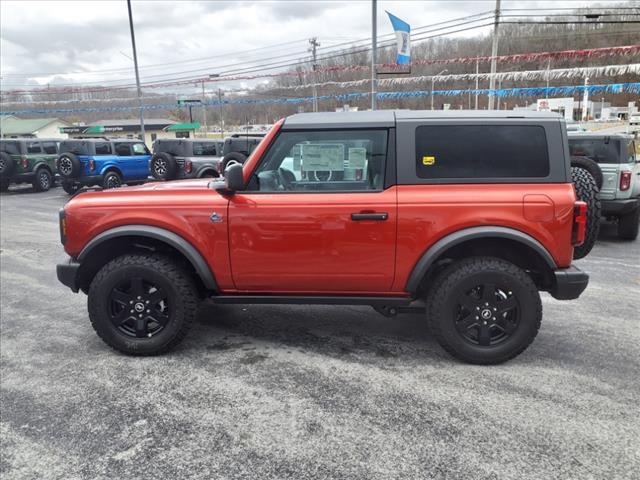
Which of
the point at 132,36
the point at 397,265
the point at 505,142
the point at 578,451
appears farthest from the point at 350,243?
the point at 132,36

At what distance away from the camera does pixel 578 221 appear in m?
3.41

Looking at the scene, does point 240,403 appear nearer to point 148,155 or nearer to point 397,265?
point 397,265

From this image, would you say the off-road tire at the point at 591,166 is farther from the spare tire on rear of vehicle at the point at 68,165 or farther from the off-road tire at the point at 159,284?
the spare tire on rear of vehicle at the point at 68,165

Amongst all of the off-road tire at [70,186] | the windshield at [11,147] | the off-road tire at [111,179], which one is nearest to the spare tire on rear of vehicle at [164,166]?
the off-road tire at [111,179]

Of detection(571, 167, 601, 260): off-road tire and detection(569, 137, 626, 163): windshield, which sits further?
detection(569, 137, 626, 163): windshield

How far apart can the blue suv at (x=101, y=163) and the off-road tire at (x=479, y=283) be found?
45.6ft

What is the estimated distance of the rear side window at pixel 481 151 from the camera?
3.47m

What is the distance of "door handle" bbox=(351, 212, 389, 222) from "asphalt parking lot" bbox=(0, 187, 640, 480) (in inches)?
42.7

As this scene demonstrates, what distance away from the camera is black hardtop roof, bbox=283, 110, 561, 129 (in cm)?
357

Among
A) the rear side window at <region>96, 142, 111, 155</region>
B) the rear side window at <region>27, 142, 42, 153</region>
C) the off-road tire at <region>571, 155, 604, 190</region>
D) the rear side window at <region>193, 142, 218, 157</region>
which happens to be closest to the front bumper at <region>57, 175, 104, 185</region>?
the rear side window at <region>96, 142, 111, 155</region>

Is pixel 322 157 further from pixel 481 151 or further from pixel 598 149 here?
pixel 598 149

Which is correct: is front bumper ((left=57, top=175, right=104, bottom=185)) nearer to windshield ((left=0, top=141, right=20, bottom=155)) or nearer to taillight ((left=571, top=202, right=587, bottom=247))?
windshield ((left=0, top=141, right=20, bottom=155))

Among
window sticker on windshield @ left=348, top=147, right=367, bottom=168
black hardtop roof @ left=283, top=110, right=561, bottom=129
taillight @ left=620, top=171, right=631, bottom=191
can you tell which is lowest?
taillight @ left=620, top=171, right=631, bottom=191

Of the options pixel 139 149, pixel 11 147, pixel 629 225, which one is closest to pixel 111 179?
pixel 139 149
